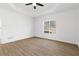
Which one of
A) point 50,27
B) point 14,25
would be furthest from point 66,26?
point 14,25

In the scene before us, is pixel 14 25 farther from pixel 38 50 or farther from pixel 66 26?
pixel 66 26

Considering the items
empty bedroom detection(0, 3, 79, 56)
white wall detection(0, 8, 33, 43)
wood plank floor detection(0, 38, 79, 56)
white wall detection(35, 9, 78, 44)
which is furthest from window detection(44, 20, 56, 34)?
wood plank floor detection(0, 38, 79, 56)

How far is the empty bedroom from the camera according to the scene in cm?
416

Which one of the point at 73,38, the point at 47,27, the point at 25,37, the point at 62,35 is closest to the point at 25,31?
the point at 25,37

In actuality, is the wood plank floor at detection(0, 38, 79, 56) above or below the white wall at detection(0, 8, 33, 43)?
below

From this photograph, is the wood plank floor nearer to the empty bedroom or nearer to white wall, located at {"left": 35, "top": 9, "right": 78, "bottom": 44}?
the empty bedroom

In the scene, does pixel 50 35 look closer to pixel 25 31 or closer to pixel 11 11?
pixel 25 31

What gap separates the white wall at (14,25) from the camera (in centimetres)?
495

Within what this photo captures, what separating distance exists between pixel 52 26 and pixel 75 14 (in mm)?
2273

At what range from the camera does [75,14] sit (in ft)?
15.3

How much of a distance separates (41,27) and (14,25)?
2.74 m

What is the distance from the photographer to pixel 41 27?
24.2 ft

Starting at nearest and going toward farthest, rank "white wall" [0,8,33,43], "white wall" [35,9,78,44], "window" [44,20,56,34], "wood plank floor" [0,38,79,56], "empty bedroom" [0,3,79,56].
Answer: "wood plank floor" [0,38,79,56] < "empty bedroom" [0,3,79,56] < "white wall" [35,9,78,44] < "white wall" [0,8,33,43] < "window" [44,20,56,34]

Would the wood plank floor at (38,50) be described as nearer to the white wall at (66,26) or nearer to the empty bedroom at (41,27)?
the empty bedroom at (41,27)
